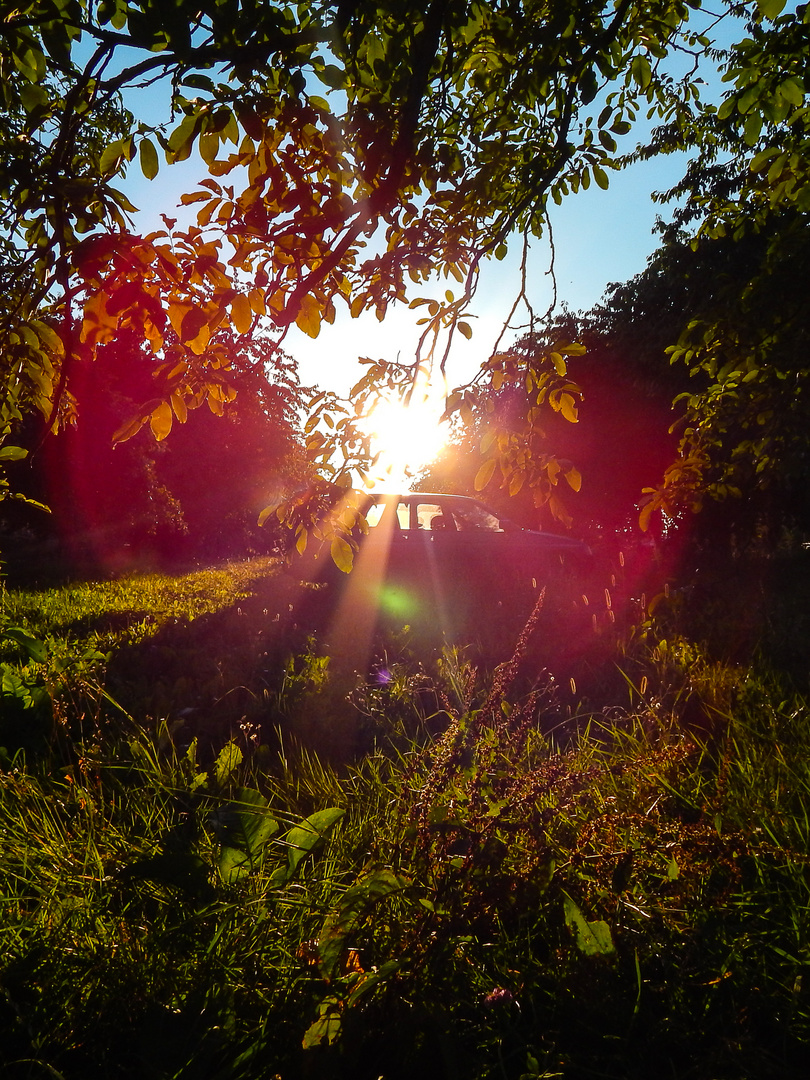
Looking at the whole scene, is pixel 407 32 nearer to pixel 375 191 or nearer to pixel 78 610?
pixel 375 191

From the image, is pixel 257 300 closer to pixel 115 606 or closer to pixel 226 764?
pixel 226 764

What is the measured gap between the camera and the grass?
4.57ft

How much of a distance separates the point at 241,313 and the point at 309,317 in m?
0.29

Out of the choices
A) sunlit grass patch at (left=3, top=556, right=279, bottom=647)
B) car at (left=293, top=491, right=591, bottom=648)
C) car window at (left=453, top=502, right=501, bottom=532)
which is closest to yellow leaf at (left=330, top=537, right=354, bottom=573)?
car at (left=293, top=491, right=591, bottom=648)

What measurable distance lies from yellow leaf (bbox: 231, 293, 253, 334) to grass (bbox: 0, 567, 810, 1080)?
53.5 inches

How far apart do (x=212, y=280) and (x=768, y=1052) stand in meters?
2.30

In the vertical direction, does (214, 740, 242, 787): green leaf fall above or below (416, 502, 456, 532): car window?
below

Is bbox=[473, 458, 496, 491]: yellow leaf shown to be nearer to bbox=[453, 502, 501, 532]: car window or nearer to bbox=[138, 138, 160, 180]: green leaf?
bbox=[138, 138, 160, 180]: green leaf

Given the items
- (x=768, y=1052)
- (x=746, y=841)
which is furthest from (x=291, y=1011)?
(x=746, y=841)

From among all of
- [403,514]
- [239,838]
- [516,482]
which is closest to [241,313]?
[516,482]

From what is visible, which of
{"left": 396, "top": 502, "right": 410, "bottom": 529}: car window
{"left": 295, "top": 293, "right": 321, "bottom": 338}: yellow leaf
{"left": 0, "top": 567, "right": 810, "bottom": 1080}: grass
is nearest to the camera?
{"left": 0, "top": 567, "right": 810, "bottom": 1080}: grass

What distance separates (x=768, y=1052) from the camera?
49.9 inches

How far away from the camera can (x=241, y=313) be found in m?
1.68

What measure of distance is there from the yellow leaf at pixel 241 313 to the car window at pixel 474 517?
740 cm
